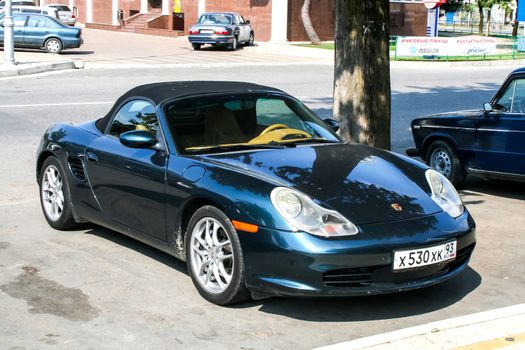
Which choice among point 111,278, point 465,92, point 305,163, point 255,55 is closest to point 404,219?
point 305,163

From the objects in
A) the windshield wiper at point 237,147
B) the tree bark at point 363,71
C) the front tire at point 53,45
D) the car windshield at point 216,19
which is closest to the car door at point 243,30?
the car windshield at point 216,19

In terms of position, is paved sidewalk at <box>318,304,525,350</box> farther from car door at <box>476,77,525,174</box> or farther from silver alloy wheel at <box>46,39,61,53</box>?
silver alloy wheel at <box>46,39,61,53</box>

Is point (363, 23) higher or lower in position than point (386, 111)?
higher

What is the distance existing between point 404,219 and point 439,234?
0.82 feet

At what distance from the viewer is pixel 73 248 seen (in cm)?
680

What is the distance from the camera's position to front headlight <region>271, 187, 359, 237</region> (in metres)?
5.08

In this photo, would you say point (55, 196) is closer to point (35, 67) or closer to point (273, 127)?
point (273, 127)

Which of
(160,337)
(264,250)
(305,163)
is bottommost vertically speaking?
(160,337)

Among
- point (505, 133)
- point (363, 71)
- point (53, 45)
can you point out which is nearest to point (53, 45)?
point (53, 45)

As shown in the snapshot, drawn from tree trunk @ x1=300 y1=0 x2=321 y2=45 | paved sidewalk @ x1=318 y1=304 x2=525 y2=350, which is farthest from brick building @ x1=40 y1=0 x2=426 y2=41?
paved sidewalk @ x1=318 y1=304 x2=525 y2=350

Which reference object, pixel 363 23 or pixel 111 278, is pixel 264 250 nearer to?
pixel 111 278

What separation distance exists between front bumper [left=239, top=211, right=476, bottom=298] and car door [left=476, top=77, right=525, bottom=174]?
13.1ft

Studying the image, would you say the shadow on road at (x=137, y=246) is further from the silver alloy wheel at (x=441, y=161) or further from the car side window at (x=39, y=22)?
the car side window at (x=39, y=22)

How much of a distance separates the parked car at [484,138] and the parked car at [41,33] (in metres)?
22.5
